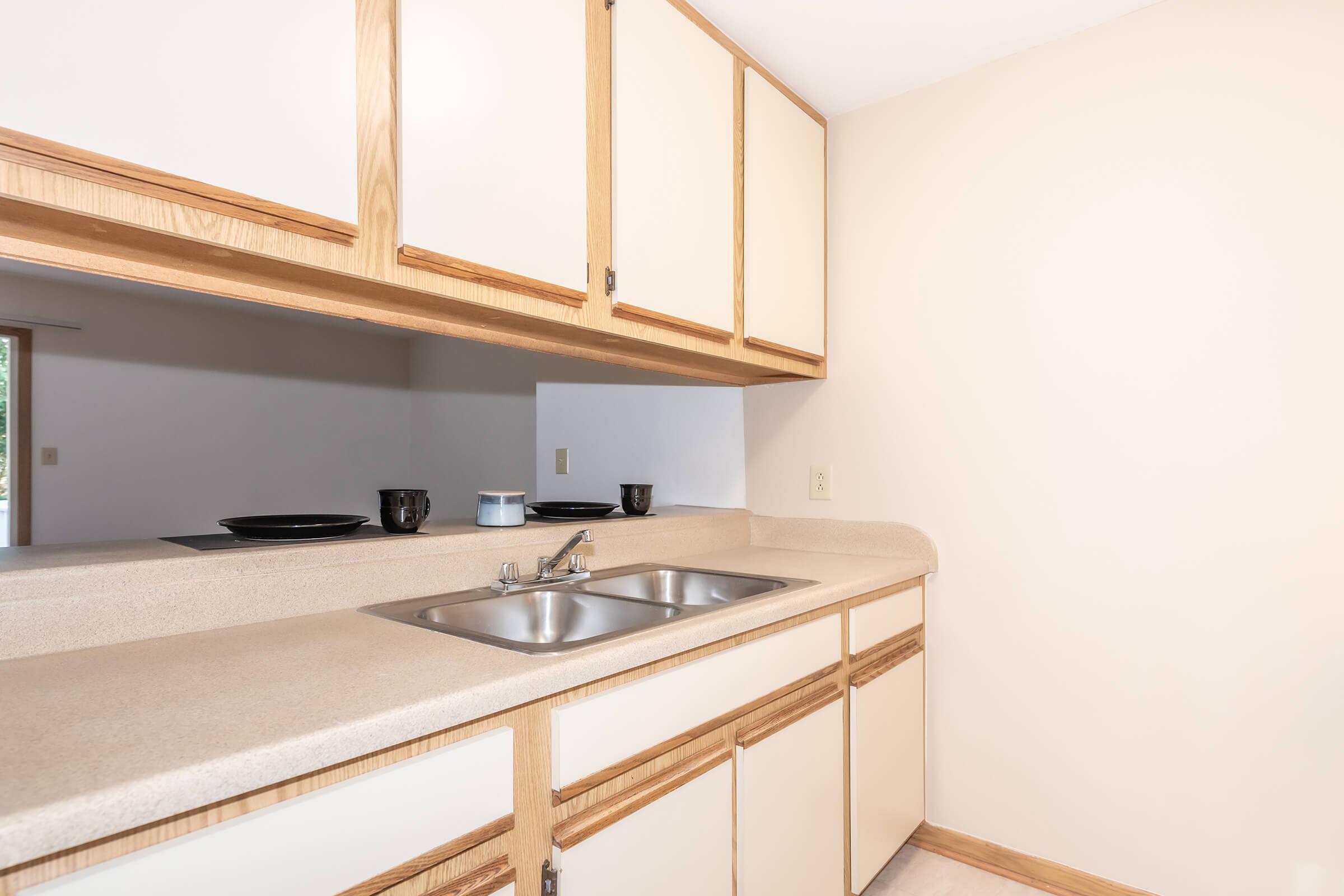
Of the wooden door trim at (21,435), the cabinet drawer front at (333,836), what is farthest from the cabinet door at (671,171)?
the wooden door trim at (21,435)

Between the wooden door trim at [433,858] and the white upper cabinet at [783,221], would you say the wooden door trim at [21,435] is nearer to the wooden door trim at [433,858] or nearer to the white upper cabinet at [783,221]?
the white upper cabinet at [783,221]

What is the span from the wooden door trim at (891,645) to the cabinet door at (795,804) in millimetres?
132

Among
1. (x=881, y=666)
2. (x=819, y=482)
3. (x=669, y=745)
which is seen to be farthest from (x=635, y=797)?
(x=819, y=482)

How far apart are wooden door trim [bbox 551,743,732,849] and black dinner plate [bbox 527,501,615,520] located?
0.91 meters

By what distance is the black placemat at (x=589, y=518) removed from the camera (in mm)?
1932

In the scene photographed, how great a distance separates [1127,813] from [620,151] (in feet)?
6.60

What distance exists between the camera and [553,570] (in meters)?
1.66

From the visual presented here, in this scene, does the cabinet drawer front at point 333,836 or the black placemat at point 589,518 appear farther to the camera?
the black placemat at point 589,518

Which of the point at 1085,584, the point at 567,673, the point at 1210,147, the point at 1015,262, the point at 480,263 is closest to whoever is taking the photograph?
the point at 567,673

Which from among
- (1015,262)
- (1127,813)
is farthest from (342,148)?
(1127,813)

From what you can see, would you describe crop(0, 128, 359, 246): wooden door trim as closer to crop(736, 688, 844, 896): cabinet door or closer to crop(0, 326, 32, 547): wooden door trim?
crop(736, 688, 844, 896): cabinet door

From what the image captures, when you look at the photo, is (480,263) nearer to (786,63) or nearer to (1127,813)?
(786,63)

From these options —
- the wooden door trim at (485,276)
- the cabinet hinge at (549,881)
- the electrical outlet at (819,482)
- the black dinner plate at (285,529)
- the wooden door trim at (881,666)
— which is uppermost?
the wooden door trim at (485,276)

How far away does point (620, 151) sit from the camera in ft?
4.95
